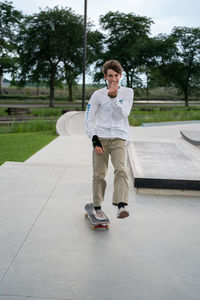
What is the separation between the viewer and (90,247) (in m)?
2.98

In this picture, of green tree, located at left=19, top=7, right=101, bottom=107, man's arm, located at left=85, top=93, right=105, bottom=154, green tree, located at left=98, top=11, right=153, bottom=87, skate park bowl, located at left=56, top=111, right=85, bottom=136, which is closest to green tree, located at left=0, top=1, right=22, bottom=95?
green tree, located at left=19, top=7, right=101, bottom=107

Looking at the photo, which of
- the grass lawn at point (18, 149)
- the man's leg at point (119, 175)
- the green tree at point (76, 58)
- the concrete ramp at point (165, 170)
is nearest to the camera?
the man's leg at point (119, 175)

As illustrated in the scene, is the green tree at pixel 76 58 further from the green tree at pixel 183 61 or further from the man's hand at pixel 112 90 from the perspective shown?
the man's hand at pixel 112 90

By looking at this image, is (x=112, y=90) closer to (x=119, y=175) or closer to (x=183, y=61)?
(x=119, y=175)

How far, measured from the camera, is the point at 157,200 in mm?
4430

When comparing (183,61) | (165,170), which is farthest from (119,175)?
(183,61)

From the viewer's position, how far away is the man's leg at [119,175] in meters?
3.22

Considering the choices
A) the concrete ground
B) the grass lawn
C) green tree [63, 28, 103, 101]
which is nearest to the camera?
the concrete ground

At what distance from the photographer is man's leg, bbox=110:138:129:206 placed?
322 cm

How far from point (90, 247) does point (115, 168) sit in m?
0.82

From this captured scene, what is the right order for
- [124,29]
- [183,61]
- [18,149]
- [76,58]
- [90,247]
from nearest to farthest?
1. [90,247]
2. [18,149]
3. [76,58]
4. [183,61]
5. [124,29]

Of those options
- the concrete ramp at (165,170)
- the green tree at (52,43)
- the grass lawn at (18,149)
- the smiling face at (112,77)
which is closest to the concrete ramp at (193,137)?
the concrete ramp at (165,170)

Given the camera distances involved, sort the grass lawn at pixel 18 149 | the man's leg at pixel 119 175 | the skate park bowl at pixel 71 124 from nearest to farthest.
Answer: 1. the man's leg at pixel 119 175
2. the grass lawn at pixel 18 149
3. the skate park bowl at pixel 71 124

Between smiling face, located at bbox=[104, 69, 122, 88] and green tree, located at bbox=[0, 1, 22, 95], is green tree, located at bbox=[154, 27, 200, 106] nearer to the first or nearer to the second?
green tree, located at bbox=[0, 1, 22, 95]
